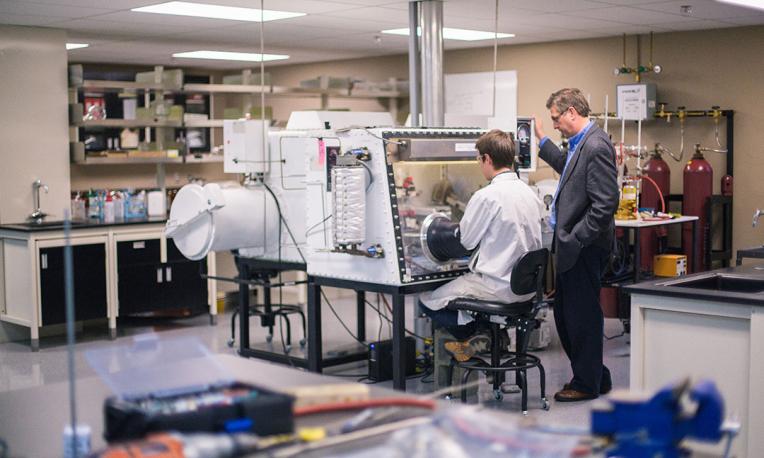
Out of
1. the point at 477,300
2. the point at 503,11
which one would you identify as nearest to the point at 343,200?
the point at 477,300

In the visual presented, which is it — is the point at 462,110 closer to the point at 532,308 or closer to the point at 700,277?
the point at 532,308

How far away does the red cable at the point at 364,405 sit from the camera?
1880 mm

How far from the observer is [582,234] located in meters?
4.59

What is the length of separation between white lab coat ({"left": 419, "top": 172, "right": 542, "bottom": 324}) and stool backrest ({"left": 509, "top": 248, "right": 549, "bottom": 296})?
0.33 feet

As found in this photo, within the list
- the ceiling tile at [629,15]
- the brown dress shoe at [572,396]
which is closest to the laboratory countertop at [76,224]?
the ceiling tile at [629,15]

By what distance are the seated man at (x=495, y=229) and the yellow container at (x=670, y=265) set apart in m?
2.43

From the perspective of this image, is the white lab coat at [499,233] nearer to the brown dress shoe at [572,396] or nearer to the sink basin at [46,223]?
the brown dress shoe at [572,396]

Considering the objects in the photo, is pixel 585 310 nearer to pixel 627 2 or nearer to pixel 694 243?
pixel 627 2

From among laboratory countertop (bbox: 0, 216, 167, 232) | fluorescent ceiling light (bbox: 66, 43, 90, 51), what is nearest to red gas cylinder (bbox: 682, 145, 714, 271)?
laboratory countertop (bbox: 0, 216, 167, 232)

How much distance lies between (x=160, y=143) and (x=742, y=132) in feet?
16.2

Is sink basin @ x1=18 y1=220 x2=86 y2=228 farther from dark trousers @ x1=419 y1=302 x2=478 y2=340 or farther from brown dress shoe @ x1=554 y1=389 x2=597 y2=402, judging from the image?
brown dress shoe @ x1=554 y1=389 x2=597 y2=402

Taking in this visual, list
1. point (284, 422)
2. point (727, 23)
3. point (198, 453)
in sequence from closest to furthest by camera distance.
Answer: point (198, 453) < point (284, 422) < point (727, 23)

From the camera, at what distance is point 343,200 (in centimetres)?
471

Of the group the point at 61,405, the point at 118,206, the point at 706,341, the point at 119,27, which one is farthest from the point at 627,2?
the point at 61,405
